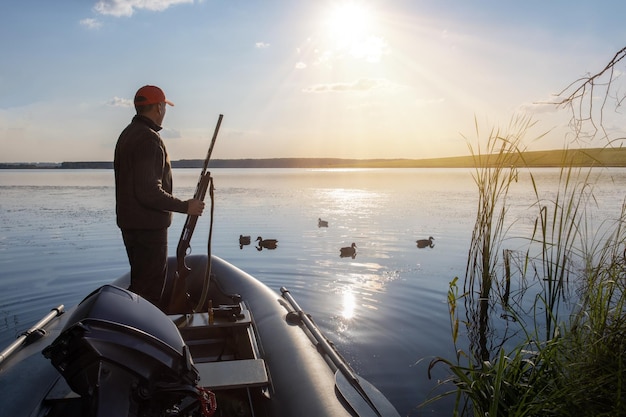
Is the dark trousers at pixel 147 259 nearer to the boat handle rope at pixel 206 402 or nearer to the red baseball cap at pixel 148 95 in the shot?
the red baseball cap at pixel 148 95

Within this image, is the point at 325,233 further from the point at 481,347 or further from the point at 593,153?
the point at 593,153

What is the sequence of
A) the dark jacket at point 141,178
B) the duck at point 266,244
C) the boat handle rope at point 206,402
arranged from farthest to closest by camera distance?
the duck at point 266,244
the dark jacket at point 141,178
the boat handle rope at point 206,402

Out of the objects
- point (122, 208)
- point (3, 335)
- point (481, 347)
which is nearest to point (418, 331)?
point (481, 347)

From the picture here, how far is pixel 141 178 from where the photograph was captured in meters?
3.31

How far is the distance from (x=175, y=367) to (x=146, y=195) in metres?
1.56

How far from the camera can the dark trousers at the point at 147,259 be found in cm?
353

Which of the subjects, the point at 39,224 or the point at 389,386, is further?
the point at 39,224

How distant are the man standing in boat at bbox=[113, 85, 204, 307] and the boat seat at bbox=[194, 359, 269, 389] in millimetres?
1103

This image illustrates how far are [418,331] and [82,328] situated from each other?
4.75 meters

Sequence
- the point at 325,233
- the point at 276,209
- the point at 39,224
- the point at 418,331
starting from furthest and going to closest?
the point at 276,209, the point at 39,224, the point at 325,233, the point at 418,331

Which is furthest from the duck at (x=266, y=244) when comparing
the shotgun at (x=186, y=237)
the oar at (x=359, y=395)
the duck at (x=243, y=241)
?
the oar at (x=359, y=395)

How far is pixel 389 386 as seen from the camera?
457 cm

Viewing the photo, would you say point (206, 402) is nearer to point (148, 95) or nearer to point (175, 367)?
point (175, 367)

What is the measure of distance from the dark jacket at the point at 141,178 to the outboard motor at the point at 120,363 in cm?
130
